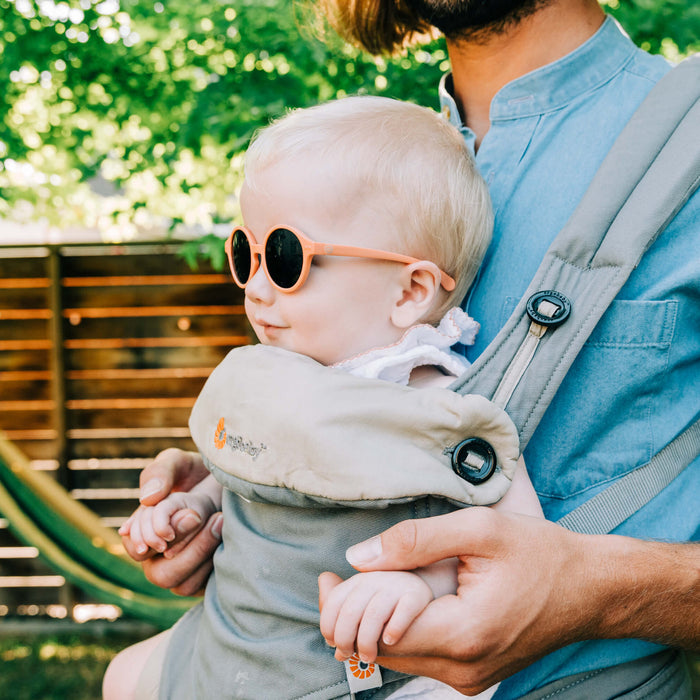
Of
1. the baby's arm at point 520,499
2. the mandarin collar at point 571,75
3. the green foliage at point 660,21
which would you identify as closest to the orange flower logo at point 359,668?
the baby's arm at point 520,499

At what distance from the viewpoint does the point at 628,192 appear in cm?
115

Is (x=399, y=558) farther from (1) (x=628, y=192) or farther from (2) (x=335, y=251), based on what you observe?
(1) (x=628, y=192)

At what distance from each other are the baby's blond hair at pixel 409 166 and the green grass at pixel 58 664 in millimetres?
3906

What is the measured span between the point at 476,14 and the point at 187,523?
4.01 ft

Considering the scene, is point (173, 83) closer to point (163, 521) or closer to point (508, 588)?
point (163, 521)

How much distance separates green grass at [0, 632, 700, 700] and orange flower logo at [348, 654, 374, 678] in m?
3.82

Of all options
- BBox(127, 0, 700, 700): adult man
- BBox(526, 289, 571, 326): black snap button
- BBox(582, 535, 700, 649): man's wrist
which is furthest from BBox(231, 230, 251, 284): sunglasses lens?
BBox(582, 535, 700, 649): man's wrist

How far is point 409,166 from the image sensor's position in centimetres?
128

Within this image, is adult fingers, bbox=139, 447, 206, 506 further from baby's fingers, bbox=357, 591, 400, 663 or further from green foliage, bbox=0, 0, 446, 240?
green foliage, bbox=0, 0, 446, 240

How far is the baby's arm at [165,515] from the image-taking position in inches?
56.8

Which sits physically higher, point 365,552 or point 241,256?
point 241,256

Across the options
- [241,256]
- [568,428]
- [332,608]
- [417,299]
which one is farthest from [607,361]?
[241,256]

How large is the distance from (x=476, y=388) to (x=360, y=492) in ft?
0.82

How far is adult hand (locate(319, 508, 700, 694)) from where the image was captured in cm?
99
